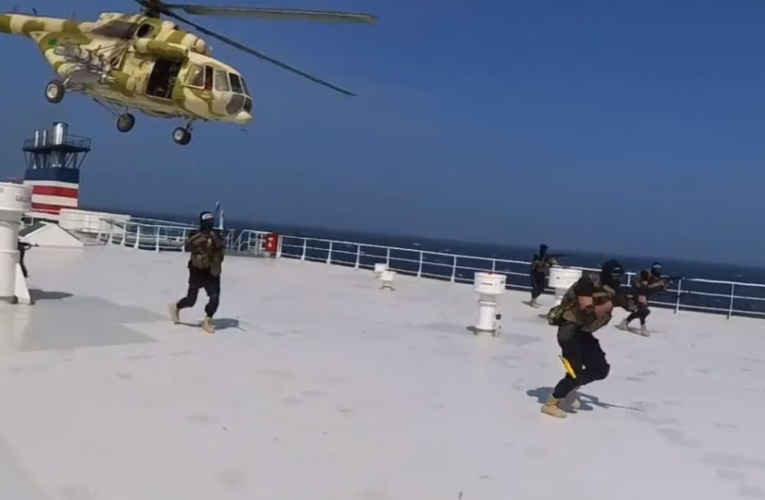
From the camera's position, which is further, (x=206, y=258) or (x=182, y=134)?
(x=182, y=134)

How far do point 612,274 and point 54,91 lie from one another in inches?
520

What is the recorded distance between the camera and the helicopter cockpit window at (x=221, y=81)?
14438 mm

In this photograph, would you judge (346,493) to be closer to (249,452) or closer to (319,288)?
(249,452)

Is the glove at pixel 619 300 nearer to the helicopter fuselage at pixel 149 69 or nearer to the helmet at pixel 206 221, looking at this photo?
the helmet at pixel 206 221

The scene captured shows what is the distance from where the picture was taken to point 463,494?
351 centimetres

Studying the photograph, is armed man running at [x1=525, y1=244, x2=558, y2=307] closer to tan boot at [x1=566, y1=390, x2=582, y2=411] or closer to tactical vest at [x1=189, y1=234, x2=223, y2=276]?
tactical vest at [x1=189, y1=234, x2=223, y2=276]

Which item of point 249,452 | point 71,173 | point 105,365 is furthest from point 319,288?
point 71,173

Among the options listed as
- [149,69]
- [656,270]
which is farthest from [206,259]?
[149,69]

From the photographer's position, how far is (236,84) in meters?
14.8

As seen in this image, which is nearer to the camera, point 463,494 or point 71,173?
point 463,494

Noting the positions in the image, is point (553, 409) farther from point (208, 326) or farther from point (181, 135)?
point (181, 135)

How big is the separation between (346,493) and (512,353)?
4.64m

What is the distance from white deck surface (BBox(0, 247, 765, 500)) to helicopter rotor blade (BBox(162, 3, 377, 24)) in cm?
552

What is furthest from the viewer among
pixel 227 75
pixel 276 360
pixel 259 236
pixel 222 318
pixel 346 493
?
pixel 259 236
